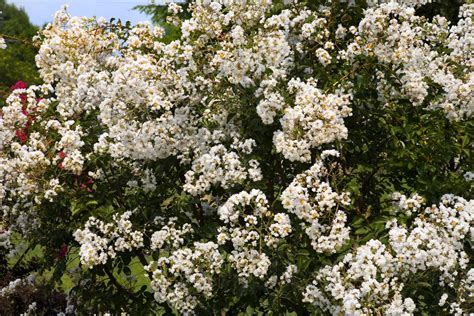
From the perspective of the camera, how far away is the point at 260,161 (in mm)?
4309

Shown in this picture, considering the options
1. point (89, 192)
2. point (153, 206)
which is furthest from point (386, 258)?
point (89, 192)

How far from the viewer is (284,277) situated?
3.83 m

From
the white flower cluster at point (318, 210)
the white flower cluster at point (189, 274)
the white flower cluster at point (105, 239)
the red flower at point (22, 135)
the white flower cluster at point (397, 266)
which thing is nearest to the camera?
the white flower cluster at point (397, 266)

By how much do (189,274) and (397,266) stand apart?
3.83 ft

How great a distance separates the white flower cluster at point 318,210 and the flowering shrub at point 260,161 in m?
0.01

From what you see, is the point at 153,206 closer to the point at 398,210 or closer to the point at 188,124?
the point at 188,124

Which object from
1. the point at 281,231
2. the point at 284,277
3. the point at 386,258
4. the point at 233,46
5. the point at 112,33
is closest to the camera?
the point at 386,258

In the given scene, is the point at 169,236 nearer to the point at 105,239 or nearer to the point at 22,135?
the point at 105,239

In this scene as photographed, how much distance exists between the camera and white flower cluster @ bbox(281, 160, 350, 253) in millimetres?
3473

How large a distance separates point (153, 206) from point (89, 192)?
433 millimetres

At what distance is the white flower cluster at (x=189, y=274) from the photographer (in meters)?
3.78

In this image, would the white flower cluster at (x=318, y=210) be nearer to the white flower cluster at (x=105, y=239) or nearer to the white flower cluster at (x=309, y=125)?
the white flower cluster at (x=309, y=125)

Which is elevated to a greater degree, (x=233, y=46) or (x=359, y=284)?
(x=233, y=46)

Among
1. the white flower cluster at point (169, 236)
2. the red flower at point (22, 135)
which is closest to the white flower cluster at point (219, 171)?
the white flower cluster at point (169, 236)
